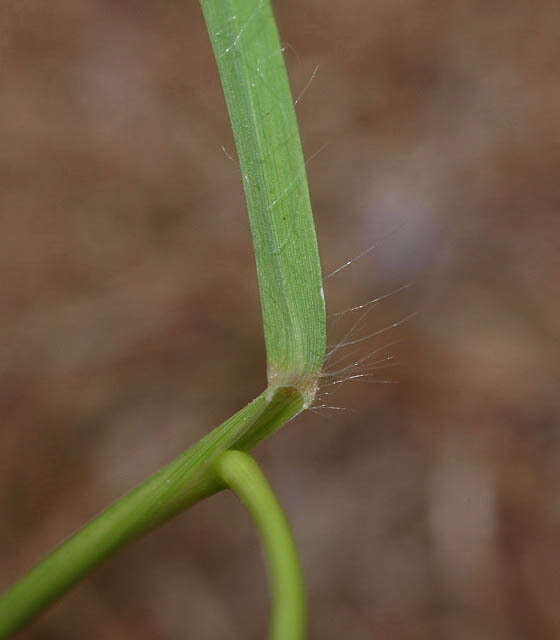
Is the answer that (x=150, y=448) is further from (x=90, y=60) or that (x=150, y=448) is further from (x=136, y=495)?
(x=136, y=495)

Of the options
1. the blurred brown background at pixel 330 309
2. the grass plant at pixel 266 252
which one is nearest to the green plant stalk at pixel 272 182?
the grass plant at pixel 266 252

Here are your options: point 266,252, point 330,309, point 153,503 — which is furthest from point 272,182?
point 330,309

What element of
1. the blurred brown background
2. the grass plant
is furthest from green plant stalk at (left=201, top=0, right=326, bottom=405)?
the blurred brown background

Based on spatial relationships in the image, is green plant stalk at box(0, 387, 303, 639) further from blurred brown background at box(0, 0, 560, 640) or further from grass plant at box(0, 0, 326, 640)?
blurred brown background at box(0, 0, 560, 640)

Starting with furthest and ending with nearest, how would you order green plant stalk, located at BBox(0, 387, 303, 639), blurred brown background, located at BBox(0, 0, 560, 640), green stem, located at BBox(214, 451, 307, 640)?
blurred brown background, located at BBox(0, 0, 560, 640), green plant stalk, located at BBox(0, 387, 303, 639), green stem, located at BBox(214, 451, 307, 640)

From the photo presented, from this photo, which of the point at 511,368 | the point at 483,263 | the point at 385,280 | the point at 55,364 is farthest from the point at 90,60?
the point at 511,368
